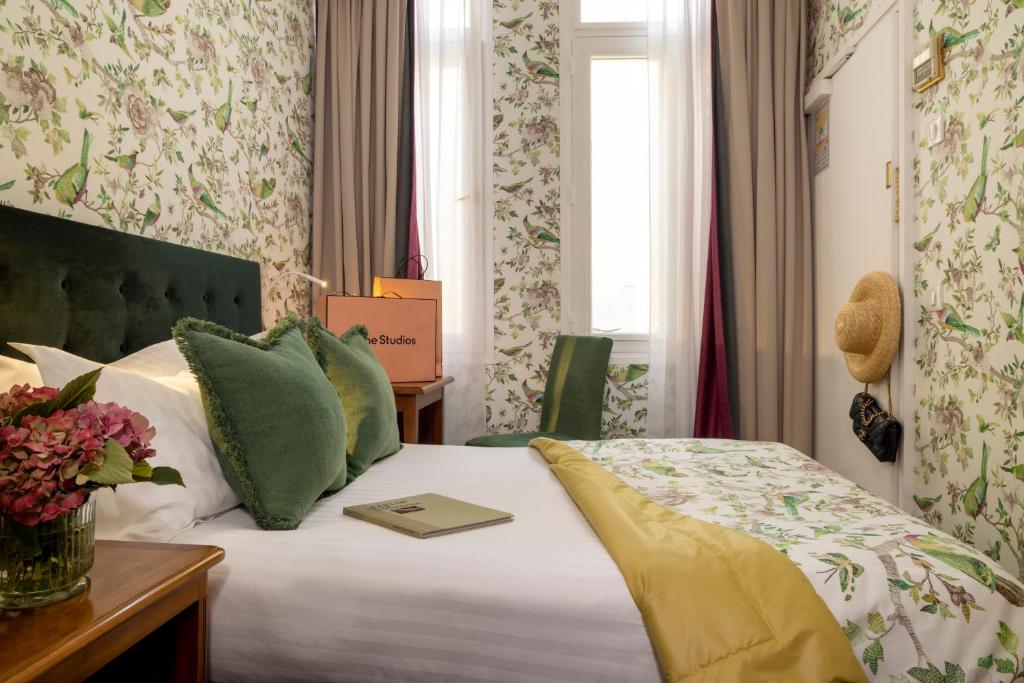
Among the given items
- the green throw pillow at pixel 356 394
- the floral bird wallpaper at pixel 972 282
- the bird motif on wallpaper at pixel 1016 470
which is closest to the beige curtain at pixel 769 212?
the floral bird wallpaper at pixel 972 282

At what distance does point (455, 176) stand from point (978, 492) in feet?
8.20

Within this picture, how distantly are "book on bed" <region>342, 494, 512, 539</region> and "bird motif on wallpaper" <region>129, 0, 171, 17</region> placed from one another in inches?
64.0

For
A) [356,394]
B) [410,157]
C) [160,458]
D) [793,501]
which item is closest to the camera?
[160,458]

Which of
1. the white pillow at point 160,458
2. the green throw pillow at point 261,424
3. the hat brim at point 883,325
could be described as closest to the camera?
the white pillow at point 160,458

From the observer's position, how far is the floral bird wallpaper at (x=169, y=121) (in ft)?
5.45

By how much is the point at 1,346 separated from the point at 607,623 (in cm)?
133

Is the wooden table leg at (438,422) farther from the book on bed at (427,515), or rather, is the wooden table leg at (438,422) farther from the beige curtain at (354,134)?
the book on bed at (427,515)

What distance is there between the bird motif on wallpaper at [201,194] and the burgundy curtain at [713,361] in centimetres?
215

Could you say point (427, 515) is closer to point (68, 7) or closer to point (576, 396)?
point (68, 7)

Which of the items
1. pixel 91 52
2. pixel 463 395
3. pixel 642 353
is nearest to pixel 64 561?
pixel 91 52

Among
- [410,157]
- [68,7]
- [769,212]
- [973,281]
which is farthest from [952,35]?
[68,7]

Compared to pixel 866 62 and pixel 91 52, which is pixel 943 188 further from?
pixel 91 52

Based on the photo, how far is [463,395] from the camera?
3.50 metres

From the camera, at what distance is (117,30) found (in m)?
1.97
